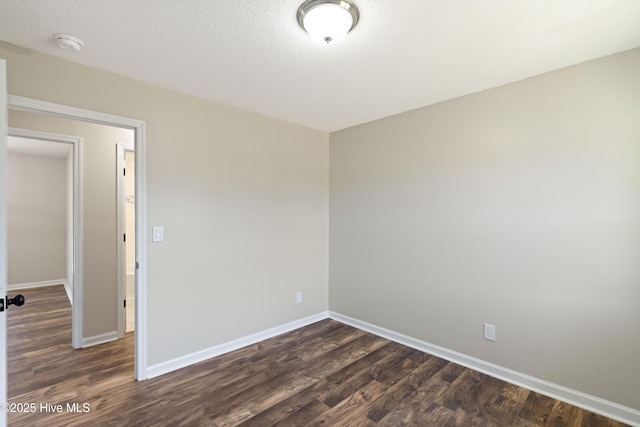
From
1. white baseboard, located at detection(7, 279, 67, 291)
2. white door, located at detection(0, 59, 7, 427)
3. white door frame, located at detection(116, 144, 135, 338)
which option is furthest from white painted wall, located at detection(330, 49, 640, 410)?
white baseboard, located at detection(7, 279, 67, 291)

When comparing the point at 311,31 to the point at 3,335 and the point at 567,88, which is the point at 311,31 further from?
the point at 3,335

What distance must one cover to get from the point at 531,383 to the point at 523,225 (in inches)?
47.6

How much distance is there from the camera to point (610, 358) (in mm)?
1950

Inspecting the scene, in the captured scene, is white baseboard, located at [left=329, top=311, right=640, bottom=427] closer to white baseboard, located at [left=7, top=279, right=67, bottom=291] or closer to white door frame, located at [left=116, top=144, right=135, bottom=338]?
white door frame, located at [left=116, top=144, right=135, bottom=338]

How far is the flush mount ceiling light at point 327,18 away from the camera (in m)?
1.43

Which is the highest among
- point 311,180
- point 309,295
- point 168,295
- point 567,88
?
point 567,88

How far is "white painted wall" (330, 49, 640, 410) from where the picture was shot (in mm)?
1923

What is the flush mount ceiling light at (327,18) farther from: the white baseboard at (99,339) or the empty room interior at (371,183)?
the white baseboard at (99,339)

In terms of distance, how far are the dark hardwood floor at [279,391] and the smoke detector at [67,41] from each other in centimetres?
236

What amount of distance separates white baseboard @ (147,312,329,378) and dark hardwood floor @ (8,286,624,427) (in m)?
0.07

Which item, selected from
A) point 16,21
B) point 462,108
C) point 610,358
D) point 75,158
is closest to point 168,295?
point 75,158

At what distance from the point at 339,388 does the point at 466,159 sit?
2.19m

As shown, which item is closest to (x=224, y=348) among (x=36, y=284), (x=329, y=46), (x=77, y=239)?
(x=77, y=239)

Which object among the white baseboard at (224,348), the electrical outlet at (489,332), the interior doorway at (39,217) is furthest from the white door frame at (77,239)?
the electrical outlet at (489,332)
